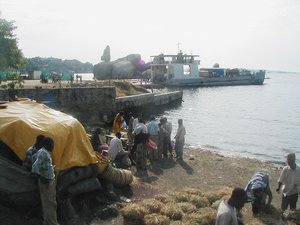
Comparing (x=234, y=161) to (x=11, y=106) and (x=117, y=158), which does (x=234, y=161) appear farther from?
(x=11, y=106)

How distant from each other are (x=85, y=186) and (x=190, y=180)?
5405mm

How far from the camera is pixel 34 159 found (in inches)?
297

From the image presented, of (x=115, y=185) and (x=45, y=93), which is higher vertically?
(x=45, y=93)

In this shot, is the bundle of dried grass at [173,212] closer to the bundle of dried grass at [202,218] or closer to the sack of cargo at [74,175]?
the bundle of dried grass at [202,218]

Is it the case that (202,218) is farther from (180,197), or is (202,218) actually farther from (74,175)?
(74,175)

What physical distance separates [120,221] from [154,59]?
7112 cm

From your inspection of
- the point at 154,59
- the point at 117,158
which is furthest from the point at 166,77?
the point at 117,158

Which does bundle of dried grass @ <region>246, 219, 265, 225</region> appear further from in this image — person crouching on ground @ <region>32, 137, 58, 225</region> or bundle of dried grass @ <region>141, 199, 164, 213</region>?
person crouching on ground @ <region>32, 137, 58, 225</region>

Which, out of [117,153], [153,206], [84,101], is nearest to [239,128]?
[84,101]

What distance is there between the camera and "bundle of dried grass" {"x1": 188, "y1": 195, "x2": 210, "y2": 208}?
945 cm

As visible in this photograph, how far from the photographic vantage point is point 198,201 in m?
9.52

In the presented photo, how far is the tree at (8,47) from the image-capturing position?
2595cm

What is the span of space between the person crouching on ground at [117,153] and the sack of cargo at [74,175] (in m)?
3.16

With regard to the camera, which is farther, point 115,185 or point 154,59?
point 154,59
